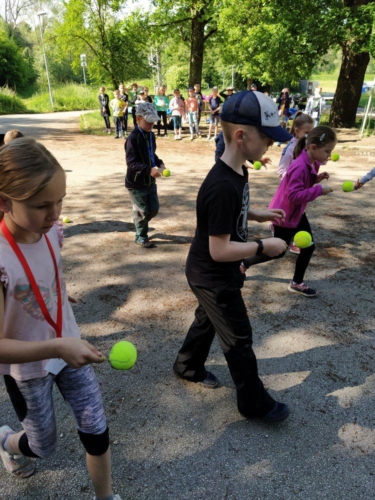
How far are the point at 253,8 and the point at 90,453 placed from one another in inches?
719

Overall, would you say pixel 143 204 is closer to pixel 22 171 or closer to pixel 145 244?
pixel 145 244

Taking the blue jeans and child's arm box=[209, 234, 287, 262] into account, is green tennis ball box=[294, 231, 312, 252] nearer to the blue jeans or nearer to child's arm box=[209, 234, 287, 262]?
child's arm box=[209, 234, 287, 262]

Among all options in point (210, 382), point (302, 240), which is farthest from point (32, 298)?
point (302, 240)

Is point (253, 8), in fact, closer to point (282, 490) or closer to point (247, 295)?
A: point (247, 295)

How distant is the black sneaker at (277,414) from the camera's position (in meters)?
2.55

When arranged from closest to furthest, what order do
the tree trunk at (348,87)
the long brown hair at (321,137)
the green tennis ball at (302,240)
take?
the green tennis ball at (302,240) → the long brown hair at (321,137) → the tree trunk at (348,87)

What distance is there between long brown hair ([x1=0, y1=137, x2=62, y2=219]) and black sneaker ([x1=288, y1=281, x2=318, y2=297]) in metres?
3.39

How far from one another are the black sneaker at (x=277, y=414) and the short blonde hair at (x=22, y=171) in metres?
2.09

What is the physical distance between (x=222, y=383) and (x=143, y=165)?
3.04 meters

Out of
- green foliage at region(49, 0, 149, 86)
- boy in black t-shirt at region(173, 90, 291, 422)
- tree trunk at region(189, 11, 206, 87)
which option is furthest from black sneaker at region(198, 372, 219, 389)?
green foliage at region(49, 0, 149, 86)

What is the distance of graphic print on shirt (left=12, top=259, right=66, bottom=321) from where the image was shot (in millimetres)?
1572

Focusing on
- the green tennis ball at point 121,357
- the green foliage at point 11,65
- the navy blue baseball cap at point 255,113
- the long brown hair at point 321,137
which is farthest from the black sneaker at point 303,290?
the green foliage at point 11,65

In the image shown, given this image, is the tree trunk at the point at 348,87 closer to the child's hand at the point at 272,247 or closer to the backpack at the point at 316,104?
the backpack at the point at 316,104

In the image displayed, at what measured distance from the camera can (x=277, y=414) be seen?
256cm
